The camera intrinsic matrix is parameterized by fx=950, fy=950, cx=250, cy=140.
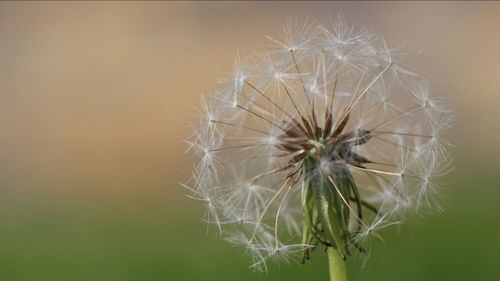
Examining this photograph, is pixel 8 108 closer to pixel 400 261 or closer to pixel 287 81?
pixel 400 261

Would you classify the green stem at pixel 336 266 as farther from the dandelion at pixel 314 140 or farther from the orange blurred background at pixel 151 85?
the orange blurred background at pixel 151 85

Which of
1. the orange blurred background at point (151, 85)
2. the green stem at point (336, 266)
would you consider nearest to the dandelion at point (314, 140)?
the green stem at point (336, 266)

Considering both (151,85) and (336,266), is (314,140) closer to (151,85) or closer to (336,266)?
(336,266)

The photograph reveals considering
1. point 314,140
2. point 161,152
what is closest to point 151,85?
point 161,152

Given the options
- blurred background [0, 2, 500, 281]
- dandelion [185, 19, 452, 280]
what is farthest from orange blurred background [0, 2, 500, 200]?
dandelion [185, 19, 452, 280]

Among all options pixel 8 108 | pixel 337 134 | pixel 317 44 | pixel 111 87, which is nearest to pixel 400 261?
pixel 317 44

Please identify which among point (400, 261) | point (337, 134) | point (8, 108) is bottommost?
point (400, 261)

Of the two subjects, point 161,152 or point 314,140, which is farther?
point 161,152
